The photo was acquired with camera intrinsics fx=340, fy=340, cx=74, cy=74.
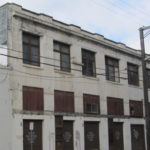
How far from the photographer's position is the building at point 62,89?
22312 millimetres

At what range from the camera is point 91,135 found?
27.7 meters

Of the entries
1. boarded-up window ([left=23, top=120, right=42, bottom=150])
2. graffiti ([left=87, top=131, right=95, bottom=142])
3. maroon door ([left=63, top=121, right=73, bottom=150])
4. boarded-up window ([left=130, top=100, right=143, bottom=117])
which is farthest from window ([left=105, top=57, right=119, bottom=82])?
boarded-up window ([left=23, top=120, right=42, bottom=150])

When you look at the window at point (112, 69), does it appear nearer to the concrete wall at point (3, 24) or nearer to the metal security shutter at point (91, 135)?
the metal security shutter at point (91, 135)

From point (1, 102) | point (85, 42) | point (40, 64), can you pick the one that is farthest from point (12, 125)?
point (85, 42)

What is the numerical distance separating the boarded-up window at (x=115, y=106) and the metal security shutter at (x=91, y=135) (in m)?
2.44

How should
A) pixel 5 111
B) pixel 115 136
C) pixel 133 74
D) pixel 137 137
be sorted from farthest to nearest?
pixel 133 74, pixel 137 137, pixel 115 136, pixel 5 111

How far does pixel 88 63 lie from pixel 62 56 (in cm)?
328

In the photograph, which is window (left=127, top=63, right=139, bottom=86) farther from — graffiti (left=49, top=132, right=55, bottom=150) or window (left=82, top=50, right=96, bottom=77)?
graffiti (left=49, top=132, right=55, bottom=150)

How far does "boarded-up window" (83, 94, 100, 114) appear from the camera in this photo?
91.1 feet

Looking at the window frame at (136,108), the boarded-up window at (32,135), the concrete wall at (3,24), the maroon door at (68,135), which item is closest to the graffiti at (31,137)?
the boarded-up window at (32,135)

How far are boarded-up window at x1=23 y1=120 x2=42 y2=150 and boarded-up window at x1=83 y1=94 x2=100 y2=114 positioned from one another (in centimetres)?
537

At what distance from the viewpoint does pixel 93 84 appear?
28.9 metres

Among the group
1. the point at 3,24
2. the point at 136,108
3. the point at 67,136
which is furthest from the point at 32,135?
the point at 136,108

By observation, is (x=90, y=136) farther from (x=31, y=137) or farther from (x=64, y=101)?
(x=31, y=137)
